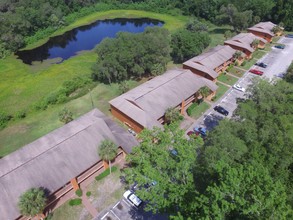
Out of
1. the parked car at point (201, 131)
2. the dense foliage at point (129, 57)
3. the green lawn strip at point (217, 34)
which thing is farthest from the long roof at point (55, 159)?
the green lawn strip at point (217, 34)

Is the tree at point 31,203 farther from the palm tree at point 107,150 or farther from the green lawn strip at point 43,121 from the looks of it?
the green lawn strip at point 43,121

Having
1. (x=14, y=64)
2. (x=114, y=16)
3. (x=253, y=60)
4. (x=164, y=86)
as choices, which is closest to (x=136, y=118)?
(x=164, y=86)

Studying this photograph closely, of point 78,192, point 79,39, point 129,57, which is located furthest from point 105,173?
point 79,39

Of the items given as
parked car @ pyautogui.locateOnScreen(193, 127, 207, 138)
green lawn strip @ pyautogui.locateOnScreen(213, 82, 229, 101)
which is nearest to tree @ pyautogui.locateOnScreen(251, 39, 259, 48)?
green lawn strip @ pyautogui.locateOnScreen(213, 82, 229, 101)

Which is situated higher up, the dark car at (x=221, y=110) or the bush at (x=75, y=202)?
the dark car at (x=221, y=110)

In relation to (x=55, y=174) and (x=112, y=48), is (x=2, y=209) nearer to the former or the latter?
(x=55, y=174)

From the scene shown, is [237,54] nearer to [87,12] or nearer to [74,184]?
[74,184]
